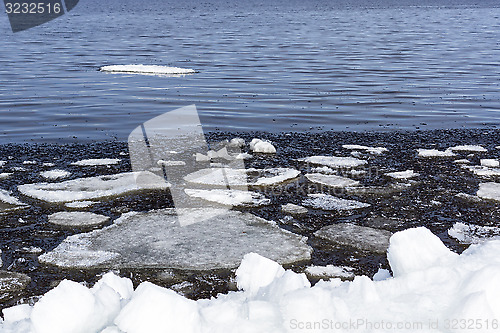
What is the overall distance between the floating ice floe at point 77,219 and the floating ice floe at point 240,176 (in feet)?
4.31

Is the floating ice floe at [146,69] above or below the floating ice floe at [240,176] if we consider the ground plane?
below

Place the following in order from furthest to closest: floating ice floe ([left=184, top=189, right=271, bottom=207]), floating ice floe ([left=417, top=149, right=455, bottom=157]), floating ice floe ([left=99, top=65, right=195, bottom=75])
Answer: floating ice floe ([left=99, top=65, right=195, bottom=75])
floating ice floe ([left=417, top=149, right=455, bottom=157])
floating ice floe ([left=184, top=189, right=271, bottom=207])

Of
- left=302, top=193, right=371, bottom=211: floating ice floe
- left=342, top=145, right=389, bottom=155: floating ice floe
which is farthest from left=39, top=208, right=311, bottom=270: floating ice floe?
left=342, top=145, right=389, bottom=155: floating ice floe

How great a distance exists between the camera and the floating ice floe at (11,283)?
376 centimetres

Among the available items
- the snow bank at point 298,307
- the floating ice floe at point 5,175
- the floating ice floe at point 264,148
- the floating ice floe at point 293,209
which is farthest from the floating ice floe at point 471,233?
the floating ice floe at point 5,175

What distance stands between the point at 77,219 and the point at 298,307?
127 inches

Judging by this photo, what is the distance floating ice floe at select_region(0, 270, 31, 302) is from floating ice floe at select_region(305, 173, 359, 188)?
3.25 m

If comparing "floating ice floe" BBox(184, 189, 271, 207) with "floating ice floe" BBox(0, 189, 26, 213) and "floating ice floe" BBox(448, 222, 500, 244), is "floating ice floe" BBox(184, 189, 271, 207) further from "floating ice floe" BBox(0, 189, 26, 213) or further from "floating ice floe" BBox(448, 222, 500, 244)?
"floating ice floe" BBox(448, 222, 500, 244)

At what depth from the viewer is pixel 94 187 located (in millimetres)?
5906

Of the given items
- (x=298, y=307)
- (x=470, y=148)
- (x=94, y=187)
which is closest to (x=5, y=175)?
(x=94, y=187)

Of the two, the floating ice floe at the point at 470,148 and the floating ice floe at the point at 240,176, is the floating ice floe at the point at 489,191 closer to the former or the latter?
the floating ice floe at the point at 470,148

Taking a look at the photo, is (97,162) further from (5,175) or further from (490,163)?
(490,163)

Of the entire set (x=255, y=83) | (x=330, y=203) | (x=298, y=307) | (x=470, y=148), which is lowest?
(x=255, y=83)

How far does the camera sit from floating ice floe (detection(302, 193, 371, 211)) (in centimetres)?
544
